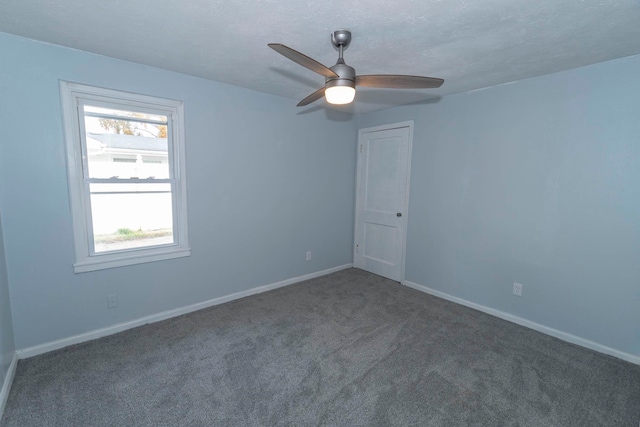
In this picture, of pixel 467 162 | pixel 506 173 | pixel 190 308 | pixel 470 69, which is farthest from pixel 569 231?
pixel 190 308

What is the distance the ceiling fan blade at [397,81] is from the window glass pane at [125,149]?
6.60 feet

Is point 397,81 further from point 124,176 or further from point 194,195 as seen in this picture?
point 124,176

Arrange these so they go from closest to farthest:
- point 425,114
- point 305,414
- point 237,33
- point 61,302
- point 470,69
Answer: point 305,414 < point 237,33 < point 61,302 < point 470,69 < point 425,114

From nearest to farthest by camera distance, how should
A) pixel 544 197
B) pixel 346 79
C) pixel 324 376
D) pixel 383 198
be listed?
pixel 346 79
pixel 324 376
pixel 544 197
pixel 383 198

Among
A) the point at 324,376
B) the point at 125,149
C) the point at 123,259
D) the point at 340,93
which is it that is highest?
the point at 340,93

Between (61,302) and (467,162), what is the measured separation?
4.02m

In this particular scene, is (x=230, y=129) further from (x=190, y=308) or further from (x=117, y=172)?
(x=190, y=308)

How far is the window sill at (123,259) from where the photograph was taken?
237 centimetres

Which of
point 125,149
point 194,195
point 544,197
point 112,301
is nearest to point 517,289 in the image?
point 544,197

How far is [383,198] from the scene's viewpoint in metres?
4.04

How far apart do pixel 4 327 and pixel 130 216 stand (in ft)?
3.58

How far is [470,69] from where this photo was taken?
8.07 feet

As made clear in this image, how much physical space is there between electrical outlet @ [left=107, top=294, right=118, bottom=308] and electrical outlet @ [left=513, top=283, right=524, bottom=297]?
3.77m

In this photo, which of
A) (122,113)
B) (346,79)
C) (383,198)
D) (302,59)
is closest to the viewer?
(302,59)
